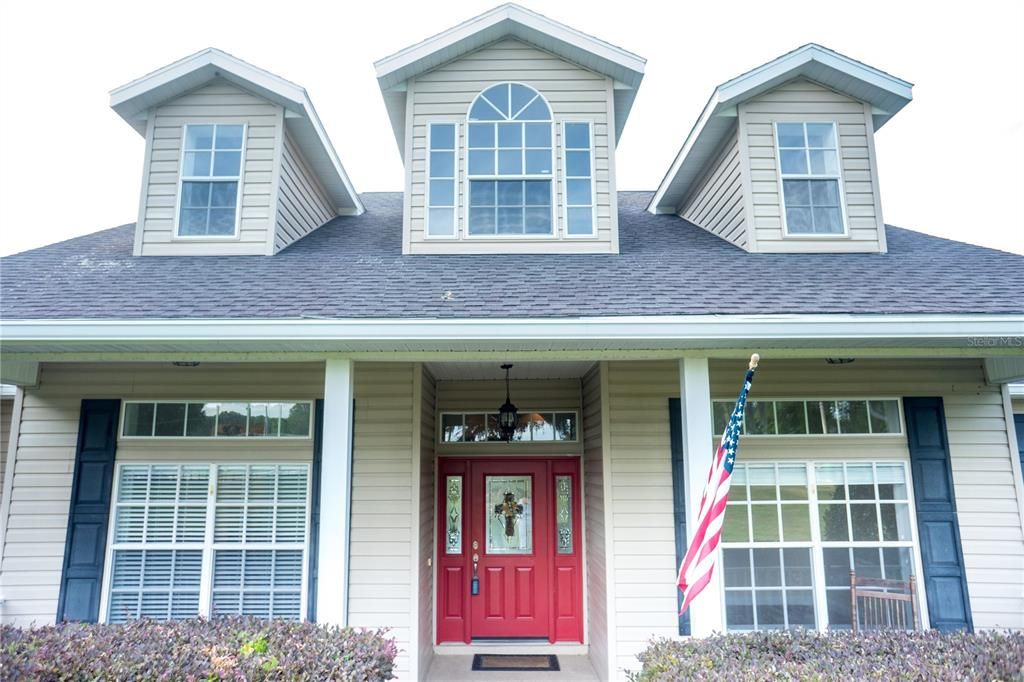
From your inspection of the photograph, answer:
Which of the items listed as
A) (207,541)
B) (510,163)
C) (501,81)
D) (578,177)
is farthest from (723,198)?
(207,541)

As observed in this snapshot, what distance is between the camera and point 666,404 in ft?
17.6

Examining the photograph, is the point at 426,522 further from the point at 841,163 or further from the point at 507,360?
the point at 841,163

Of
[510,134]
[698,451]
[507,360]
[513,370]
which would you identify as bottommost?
[698,451]

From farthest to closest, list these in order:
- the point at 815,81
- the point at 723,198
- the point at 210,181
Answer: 1. the point at 723,198
2. the point at 815,81
3. the point at 210,181

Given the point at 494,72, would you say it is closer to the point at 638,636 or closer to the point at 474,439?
the point at 474,439

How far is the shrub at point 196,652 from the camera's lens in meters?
3.09

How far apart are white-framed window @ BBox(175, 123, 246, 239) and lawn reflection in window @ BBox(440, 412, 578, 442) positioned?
9.46 ft

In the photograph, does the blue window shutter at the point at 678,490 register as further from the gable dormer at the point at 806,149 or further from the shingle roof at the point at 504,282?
the gable dormer at the point at 806,149

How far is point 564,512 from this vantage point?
6.71 meters

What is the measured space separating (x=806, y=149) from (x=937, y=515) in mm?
3414

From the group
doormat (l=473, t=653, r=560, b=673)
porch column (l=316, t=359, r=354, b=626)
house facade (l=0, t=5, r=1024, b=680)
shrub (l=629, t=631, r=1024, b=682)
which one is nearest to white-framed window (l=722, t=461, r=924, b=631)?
house facade (l=0, t=5, r=1024, b=680)

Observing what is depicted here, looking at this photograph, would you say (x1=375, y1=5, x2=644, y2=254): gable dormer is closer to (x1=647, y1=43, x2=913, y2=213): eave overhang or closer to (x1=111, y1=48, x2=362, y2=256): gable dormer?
(x1=647, y1=43, x2=913, y2=213): eave overhang

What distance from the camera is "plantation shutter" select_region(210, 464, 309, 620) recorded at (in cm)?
511

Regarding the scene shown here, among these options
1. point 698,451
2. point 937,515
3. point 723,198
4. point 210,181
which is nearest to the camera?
point 698,451
